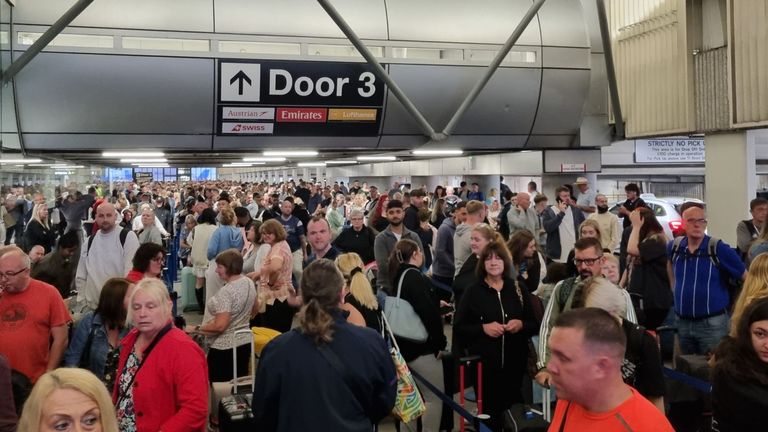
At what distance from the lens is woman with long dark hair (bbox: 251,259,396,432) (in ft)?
10.0

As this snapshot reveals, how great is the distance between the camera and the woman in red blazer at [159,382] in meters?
3.27

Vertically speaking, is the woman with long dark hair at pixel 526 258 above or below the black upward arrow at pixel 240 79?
below

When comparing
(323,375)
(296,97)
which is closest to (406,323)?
(323,375)

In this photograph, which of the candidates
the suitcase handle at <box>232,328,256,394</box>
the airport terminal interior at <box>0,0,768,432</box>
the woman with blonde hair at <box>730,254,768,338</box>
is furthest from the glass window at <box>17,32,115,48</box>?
the woman with blonde hair at <box>730,254,768,338</box>

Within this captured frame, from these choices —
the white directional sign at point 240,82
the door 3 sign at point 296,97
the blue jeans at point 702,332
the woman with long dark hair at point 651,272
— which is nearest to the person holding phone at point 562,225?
the woman with long dark hair at point 651,272

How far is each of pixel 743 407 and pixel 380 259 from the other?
4.80 metres

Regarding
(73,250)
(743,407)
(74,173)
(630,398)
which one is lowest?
(743,407)

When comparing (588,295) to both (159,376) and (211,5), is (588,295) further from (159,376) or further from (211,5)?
(211,5)

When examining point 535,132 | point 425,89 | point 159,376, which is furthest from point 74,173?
point 159,376

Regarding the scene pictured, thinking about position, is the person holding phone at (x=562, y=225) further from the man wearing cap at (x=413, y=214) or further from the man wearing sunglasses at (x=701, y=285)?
the man wearing sunglasses at (x=701, y=285)

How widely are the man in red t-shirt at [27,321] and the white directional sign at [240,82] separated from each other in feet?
22.5

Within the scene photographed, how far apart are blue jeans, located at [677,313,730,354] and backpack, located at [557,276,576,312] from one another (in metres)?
1.92

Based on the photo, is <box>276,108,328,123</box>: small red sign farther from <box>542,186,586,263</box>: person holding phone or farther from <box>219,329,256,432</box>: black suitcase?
<box>219,329,256,432</box>: black suitcase

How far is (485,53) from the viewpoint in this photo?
12477 millimetres
